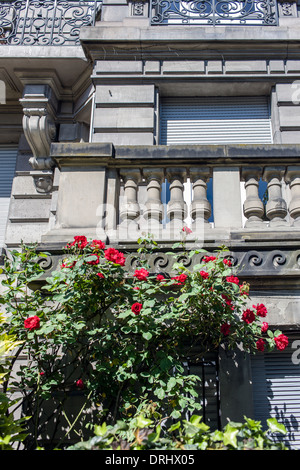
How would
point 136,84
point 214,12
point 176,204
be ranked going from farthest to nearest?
1. point 214,12
2. point 136,84
3. point 176,204

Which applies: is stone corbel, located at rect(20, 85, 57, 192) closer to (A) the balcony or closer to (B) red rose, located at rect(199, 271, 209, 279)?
Result: (A) the balcony

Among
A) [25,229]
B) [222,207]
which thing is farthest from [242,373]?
[25,229]

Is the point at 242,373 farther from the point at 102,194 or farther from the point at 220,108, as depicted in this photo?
the point at 220,108

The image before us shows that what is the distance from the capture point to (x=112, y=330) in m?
4.08

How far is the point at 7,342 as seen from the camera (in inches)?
139

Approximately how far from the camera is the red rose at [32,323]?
151 inches

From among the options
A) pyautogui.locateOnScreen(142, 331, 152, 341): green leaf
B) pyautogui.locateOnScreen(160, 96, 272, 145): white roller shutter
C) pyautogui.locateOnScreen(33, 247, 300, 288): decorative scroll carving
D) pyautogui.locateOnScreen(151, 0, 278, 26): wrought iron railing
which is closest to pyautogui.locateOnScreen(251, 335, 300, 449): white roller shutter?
pyautogui.locateOnScreen(33, 247, 300, 288): decorative scroll carving

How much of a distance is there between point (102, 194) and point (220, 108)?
4.34 m

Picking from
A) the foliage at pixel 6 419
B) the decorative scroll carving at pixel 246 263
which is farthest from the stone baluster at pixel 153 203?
the foliage at pixel 6 419

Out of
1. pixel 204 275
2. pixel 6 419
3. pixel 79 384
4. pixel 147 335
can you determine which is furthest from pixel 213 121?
pixel 6 419

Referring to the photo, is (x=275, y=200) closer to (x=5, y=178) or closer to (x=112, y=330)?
(x=112, y=330)

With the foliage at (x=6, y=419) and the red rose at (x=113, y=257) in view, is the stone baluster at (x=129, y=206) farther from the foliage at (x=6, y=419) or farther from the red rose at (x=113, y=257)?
the foliage at (x=6, y=419)

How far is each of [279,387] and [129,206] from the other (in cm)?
242

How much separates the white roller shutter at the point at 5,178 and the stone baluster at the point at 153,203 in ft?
14.2
